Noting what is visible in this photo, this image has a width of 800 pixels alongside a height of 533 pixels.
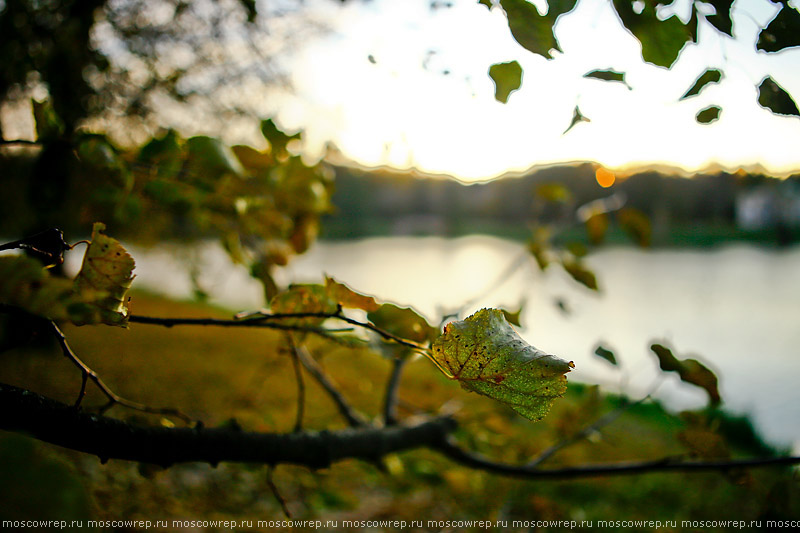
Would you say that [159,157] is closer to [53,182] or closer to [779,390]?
[53,182]

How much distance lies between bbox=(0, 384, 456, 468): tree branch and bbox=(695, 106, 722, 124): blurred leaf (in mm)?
556

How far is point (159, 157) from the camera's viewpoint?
1.72ft

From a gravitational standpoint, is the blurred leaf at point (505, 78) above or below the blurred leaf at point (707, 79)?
below

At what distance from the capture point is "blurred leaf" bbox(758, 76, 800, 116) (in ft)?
1.25

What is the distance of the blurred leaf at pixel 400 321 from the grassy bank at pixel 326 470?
5.9 inches

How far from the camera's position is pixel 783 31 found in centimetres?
36

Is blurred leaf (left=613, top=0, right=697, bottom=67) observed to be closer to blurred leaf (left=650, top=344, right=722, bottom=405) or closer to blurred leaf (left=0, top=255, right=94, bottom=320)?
blurred leaf (left=650, top=344, right=722, bottom=405)

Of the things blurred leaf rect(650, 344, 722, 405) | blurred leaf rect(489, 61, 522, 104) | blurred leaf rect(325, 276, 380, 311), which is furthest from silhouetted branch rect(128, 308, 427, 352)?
blurred leaf rect(650, 344, 722, 405)

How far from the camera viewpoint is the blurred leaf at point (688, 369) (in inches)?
20.5

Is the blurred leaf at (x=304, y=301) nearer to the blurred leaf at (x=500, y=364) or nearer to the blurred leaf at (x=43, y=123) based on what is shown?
the blurred leaf at (x=500, y=364)

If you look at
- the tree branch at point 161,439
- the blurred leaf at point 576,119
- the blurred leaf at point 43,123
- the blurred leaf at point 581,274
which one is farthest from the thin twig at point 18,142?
the blurred leaf at point 581,274

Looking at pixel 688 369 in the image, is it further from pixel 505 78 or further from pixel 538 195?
pixel 538 195

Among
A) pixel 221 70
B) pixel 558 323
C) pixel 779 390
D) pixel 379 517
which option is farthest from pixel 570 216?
pixel 558 323

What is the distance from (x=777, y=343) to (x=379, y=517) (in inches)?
261
